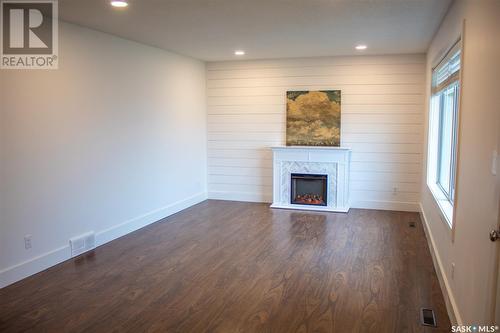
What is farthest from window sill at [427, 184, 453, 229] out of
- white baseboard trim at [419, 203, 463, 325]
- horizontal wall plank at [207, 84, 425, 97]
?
horizontal wall plank at [207, 84, 425, 97]

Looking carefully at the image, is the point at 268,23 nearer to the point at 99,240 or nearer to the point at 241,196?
the point at 99,240

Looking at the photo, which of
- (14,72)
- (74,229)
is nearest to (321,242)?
(74,229)

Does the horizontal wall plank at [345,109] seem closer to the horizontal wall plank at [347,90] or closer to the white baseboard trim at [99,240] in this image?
the horizontal wall plank at [347,90]

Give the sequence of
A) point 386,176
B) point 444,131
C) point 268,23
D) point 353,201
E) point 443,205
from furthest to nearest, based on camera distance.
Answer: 1. point 353,201
2. point 386,176
3. point 444,131
4. point 268,23
5. point 443,205

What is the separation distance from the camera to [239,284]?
12.1ft

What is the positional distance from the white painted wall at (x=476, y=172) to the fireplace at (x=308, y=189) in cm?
347

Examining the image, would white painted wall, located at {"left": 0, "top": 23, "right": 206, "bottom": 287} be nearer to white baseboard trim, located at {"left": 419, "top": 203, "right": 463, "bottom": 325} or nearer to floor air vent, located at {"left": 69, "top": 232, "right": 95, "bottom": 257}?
floor air vent, located at {"left": 69, "top": 232, "right": 95, "bottom": 257}

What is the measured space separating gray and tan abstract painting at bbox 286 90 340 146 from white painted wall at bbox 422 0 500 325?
11.5ft

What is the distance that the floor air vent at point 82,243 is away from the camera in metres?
4.41

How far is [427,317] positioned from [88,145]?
3764 mm

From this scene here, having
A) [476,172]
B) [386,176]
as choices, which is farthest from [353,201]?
[476,172]

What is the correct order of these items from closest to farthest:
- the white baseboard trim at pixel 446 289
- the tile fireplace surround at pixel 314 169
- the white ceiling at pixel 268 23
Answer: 1. the white baseboard trim at pixel 446 289
2. the white ceiling at pixel 268 23
3. the tile fireplace surround at pixel 314 169

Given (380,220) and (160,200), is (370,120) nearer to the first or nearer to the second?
(380,220)

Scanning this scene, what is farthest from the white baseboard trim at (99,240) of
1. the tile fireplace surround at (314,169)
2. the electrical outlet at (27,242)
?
the tile fireplace surround at (314,169)
